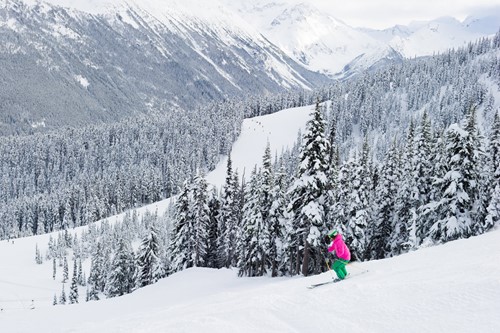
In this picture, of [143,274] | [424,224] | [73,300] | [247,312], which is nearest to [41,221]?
[73,300]

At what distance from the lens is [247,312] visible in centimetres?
1150

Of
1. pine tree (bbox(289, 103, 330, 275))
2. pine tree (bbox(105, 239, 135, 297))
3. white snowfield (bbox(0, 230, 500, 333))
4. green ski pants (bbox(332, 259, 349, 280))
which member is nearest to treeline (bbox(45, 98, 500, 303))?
pine tree (bbox(289, 103, 330, 275))

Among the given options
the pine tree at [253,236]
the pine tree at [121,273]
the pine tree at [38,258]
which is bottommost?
the pine tree at [38,258]

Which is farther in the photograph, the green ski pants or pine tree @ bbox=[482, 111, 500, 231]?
pine tree @ bbox=[482, 111, 500, 231]

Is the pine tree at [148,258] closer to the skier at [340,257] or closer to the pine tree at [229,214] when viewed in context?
the pine tree at [229,214]

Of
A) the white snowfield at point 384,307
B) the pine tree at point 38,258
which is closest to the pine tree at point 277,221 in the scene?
the white snowfield at point 384,307

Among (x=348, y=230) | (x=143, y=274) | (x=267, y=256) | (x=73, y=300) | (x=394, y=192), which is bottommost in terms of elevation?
(x=73, y=300)

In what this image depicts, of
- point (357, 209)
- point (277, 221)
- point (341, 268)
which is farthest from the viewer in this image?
point (277, 221)

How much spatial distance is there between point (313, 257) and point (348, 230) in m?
4.36

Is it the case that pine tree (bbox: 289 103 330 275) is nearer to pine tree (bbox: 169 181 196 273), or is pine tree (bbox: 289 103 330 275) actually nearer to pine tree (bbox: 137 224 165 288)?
pine tree (bbox: 169 181 196 273)

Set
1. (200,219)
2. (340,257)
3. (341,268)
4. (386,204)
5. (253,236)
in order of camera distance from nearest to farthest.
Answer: (341,268) < (340,257) < (386,204) < (253,236) < (200,219)

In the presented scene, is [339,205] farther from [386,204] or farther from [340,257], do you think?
[340,257]

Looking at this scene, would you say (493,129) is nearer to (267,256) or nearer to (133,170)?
(267,256)

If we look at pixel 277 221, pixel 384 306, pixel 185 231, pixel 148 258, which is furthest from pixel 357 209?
pixel 148 258
